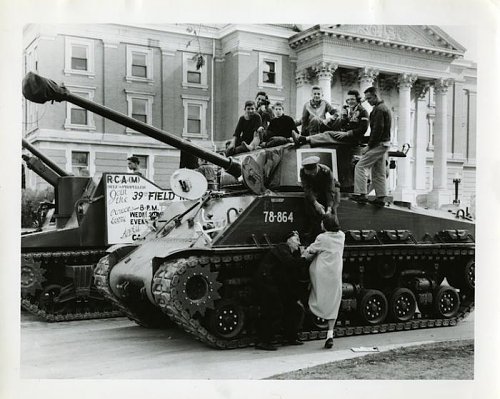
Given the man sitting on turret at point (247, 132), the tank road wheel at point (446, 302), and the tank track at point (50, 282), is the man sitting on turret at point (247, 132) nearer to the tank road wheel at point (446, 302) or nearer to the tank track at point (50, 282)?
the tank track at point (50, 282)

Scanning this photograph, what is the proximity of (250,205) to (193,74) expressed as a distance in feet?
9.41

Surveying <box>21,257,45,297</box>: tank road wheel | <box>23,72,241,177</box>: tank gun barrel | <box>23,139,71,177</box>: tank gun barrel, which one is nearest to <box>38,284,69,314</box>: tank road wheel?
<box>21,257,45,297</box>: tank road wheel

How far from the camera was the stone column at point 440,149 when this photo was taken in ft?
35.8

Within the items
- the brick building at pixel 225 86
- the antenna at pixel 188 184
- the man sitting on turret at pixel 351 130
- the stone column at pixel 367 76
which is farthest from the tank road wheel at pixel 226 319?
the stone column at pixel 367 76

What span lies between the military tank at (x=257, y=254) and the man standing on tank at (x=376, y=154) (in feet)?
0.70

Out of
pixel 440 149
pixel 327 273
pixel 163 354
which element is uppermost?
pixel 440 149

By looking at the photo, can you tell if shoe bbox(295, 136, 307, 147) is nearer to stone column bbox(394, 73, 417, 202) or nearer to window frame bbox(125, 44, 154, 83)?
stone column bbox(394, 73, 417, 202)

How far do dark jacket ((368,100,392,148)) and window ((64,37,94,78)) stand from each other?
3.78 meters

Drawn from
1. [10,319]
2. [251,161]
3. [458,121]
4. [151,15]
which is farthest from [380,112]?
[10,319]

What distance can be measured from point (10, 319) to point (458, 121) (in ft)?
20.4

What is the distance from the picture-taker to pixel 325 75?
11.2 m

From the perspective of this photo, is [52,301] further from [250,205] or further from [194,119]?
[250,205]

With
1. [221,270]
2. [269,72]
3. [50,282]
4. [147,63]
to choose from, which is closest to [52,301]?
[50,282]
